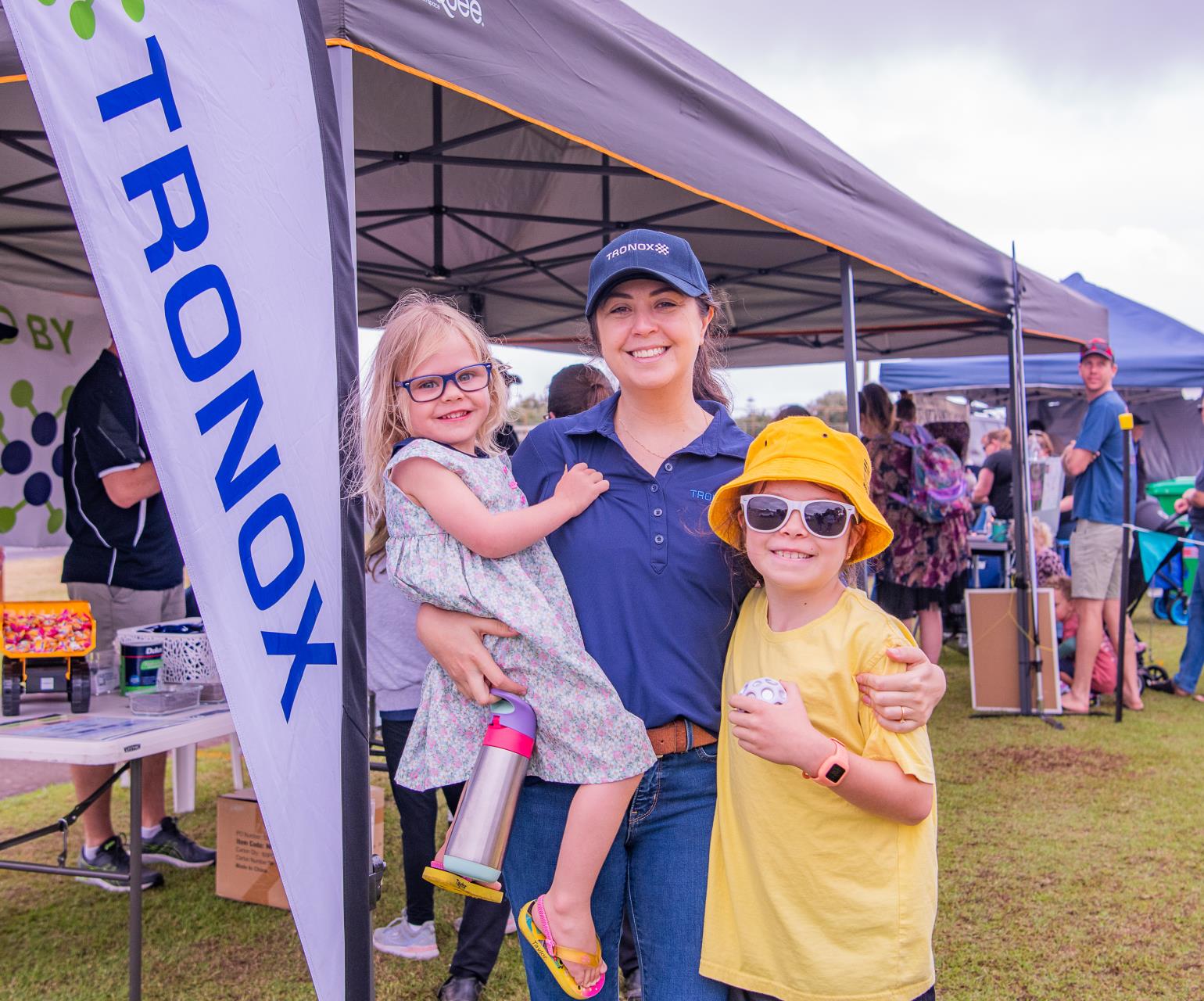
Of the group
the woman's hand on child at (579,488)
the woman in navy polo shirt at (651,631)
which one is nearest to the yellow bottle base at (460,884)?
the woman in navy polo shirt at (651,631)

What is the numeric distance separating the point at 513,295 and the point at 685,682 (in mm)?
4876

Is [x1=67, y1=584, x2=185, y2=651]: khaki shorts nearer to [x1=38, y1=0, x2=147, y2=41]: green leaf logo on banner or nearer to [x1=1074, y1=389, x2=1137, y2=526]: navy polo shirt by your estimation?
[x1=38, y1=0, x2=147, y2=41]: green leaf logo on banner

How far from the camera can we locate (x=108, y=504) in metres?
3.43

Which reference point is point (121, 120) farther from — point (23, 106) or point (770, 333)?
point (770, 333)

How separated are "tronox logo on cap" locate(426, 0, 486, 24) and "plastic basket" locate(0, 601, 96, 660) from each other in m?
1.91

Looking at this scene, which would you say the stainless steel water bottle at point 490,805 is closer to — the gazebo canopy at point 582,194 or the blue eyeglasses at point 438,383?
the blue eyeglasses at point 438,383

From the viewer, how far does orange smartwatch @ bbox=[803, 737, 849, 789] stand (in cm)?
128

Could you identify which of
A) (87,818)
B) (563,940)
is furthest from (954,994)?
(87,818)

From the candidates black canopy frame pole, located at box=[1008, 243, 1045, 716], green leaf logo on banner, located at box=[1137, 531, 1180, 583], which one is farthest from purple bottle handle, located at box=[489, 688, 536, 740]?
green leaf logo on banner, located at box=[1137, 531, 1180, 583]

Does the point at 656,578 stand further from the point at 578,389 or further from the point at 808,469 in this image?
the point at 578,389

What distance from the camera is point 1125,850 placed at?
3.73 metres

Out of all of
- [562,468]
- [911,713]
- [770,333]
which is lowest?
[911,713]

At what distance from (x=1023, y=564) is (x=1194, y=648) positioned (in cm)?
170

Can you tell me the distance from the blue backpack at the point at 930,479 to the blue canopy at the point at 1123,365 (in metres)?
5.75
